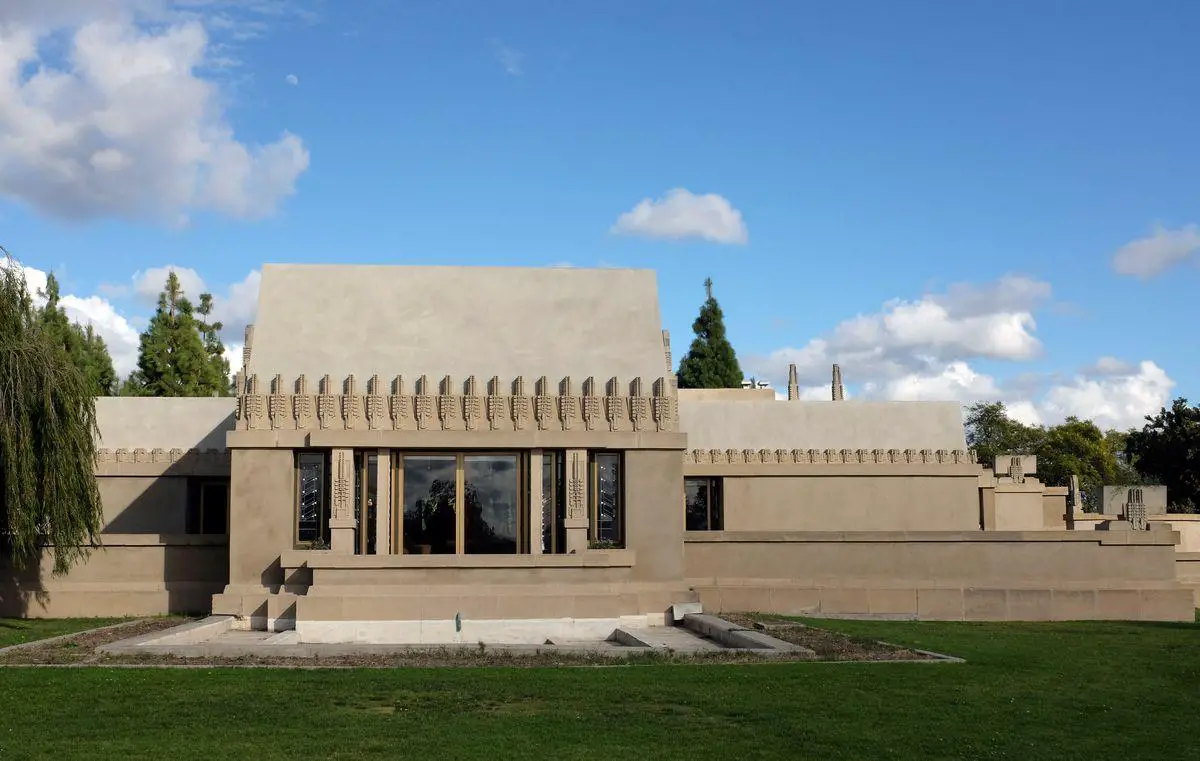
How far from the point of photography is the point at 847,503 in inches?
1419

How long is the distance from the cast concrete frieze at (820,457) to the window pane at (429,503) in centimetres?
1049

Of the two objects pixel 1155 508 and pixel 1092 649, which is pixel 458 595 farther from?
pixel 1155 508

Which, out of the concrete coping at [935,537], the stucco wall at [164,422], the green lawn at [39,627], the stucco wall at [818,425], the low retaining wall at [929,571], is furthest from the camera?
the stucco wall at [818,425]

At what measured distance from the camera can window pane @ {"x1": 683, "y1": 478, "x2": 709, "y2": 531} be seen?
1426 inches

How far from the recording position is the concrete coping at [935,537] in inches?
1179

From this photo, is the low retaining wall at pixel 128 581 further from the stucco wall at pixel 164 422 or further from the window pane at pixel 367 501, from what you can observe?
the stucco wall at pixel 164 422

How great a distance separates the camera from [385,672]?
17.1 metres

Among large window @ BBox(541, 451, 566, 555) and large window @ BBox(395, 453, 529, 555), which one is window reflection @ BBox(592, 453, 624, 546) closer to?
large window @ BBox(541, 451, 566, 555)

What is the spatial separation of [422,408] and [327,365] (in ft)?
8.27

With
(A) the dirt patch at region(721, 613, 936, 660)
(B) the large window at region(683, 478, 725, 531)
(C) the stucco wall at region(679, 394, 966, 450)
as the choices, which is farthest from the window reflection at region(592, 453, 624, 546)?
(C) the stucco wall at region(679, 394, 966, 450)

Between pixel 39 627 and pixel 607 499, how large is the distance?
12.2 m

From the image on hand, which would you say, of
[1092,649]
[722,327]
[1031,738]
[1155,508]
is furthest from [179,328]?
[1031,738]

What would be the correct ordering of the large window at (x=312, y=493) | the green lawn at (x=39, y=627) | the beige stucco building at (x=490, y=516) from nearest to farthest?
the green lawn at (x=39, y=627) < the beige stucco building at (x=490, y=516) < the large window at (x=312, y=493)

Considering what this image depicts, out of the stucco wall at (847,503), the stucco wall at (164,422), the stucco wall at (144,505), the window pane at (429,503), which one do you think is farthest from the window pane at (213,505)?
the stucco wall at (847,503)
